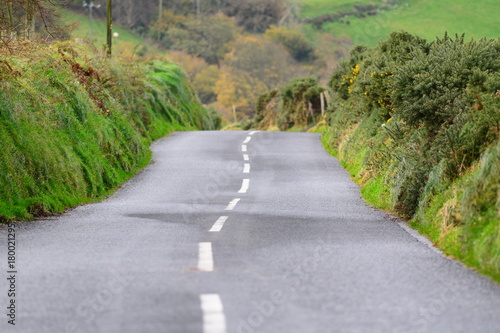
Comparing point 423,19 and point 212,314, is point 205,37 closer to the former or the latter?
point 423,19

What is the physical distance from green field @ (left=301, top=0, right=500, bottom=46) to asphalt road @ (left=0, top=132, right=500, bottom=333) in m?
14.1

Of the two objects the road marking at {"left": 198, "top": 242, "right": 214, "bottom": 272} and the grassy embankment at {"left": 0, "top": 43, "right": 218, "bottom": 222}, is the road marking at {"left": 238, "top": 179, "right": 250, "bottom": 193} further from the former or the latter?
the road marking at {"left": 198, "top": 242, "right": 214, "bottom": 272}

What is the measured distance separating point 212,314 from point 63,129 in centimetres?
1238

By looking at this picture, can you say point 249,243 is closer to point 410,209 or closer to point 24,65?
point 410,209

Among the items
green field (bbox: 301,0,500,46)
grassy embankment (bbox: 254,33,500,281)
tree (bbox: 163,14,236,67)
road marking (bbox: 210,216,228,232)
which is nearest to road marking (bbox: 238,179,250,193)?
grassy embankment (bbox: 254,33,500,281)

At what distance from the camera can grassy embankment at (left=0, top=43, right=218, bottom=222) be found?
Result: 1393cm

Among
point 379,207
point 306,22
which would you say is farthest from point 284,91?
point 306,22

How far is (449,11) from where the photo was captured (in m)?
69.8

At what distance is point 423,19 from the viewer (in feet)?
254

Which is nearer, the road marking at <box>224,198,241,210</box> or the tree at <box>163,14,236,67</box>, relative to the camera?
the road marking at <box>224,198,241,210</box>

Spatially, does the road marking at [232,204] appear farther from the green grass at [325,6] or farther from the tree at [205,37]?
the green grass at [325,6]

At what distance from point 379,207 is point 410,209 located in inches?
80.7

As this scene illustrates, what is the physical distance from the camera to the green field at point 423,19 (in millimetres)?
44888

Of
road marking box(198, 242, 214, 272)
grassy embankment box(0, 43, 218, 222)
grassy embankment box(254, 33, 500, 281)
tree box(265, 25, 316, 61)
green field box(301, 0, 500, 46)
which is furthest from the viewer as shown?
tree box(265, 25, 316, 61)
